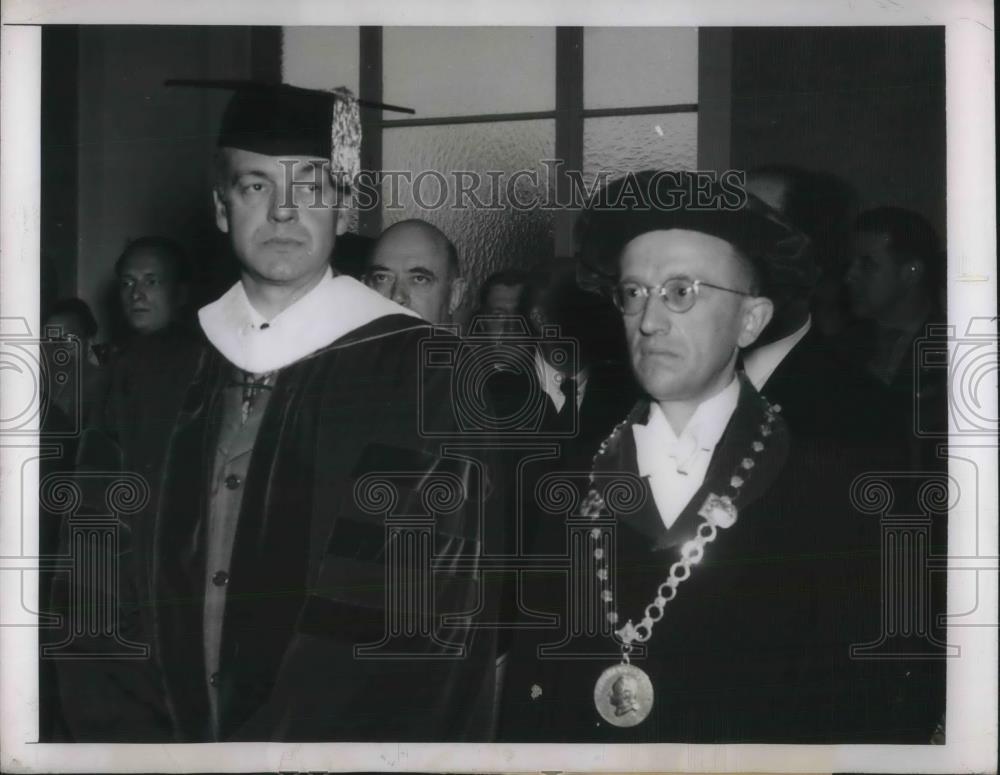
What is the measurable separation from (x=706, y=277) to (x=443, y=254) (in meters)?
0.59

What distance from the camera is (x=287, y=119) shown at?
2879 millimetres

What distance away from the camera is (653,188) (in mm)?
2848

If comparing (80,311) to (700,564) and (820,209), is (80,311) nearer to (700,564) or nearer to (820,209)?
(700,564)

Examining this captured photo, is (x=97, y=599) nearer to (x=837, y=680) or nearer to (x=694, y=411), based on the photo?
(x=694, y=411)

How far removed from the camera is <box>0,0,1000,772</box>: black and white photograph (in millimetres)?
2854

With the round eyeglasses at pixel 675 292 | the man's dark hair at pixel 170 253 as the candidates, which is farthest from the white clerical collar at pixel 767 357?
the man's dark hair at pixel 170 253

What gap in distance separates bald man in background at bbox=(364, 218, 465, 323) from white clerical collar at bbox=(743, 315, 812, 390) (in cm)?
67

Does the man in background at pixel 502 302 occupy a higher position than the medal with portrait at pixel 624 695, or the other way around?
the man in background at pixel 502 302

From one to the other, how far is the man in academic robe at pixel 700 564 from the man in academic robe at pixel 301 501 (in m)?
0.21

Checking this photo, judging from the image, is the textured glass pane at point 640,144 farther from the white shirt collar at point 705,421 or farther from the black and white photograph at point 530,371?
the white shirt collar at point 705,421

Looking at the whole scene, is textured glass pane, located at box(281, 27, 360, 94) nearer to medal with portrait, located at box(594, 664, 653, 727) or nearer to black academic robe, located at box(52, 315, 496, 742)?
black academic robe, located at box(52, 315, 496, 742)

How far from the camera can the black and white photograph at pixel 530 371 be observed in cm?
285

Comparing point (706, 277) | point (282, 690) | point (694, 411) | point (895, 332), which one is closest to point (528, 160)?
point (706, 277)

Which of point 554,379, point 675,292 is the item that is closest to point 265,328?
point 554,379
